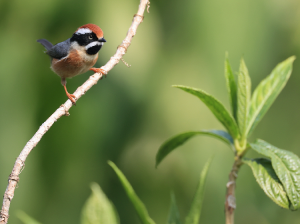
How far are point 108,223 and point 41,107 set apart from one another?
123 centimetres

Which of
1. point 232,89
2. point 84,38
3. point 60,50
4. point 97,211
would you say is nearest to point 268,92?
point 232,89

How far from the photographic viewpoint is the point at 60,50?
1.45 meters

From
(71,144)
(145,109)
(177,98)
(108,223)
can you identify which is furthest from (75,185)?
(108,223)

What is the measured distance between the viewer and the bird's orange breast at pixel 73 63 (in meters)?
1.36

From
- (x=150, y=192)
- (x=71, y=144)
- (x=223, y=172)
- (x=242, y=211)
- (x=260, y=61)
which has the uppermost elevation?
(x=260, y=61)

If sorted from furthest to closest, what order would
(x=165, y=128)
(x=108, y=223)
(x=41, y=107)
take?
(x=165, y=128), (x=41, y=107), (x=108, y=223)

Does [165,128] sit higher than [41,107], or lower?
lower

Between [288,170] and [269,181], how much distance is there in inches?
1.9

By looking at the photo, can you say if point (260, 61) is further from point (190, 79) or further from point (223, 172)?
point (223, 172)

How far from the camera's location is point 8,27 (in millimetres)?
1658

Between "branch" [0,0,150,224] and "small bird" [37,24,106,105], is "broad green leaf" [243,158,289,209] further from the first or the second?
"small bird" [37,24,106,105]

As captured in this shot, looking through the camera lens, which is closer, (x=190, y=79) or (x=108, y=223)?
(x=108, y=223)

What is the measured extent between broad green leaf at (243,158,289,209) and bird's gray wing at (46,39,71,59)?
103cm

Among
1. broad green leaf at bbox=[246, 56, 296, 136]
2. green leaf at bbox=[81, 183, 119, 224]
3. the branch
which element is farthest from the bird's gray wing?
green leaf at bbox=[81, 183, 119, 224]
